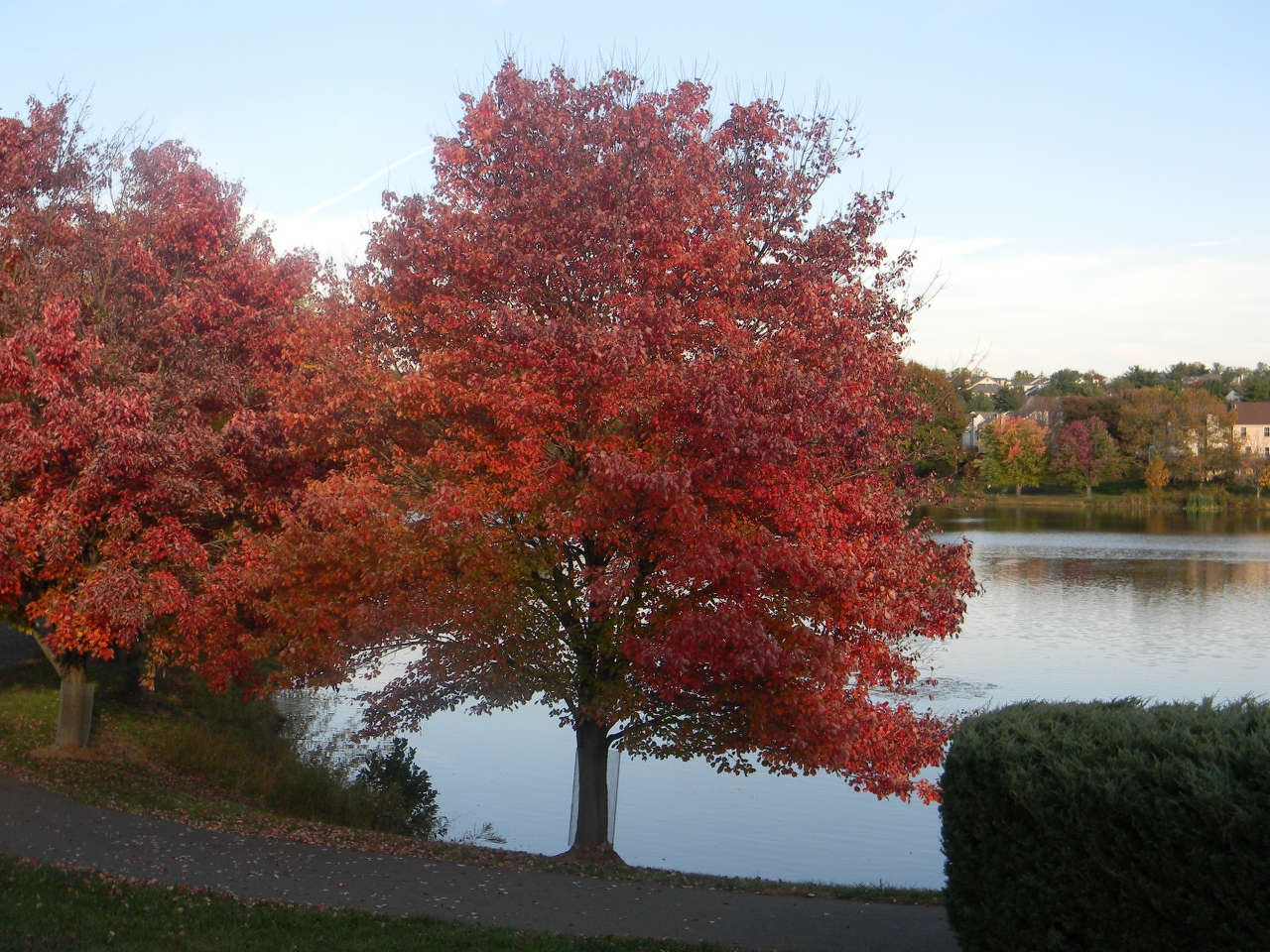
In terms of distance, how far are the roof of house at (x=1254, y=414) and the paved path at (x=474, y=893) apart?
144203 millimetres

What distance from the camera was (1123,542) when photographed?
6450cm

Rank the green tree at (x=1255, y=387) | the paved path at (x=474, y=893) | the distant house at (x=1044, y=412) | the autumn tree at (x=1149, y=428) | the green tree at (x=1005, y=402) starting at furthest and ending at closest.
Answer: the green tree at (x=1255, y=387) < the green tree at (x=1005, y=402) < the distant house at (x=1044, y=412) < the autumn tree at (x=1149, y=428) < the paved path at (x=474, y=893)

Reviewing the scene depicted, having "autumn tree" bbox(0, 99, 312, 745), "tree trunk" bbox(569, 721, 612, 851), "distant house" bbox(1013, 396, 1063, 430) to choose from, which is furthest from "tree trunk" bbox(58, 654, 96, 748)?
"distant house" bbox(1013, 396, 1063, 430)

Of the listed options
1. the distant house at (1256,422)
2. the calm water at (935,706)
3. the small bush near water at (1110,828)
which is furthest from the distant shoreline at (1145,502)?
the small bush near water at (1110,828)

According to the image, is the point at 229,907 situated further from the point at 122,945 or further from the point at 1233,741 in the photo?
the point at 1233,741

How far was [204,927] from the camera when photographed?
841cm

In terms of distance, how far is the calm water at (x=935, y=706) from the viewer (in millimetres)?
16922

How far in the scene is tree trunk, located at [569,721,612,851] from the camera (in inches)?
554

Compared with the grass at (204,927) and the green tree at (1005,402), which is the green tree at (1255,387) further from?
the grass at (204,927)

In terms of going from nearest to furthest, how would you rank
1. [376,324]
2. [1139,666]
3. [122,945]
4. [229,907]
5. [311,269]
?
[122,945]
[229,907]
[376,324]
[311,269]
[1139,666]

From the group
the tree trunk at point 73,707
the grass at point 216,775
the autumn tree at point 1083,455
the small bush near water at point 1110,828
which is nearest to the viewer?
the small bush near water at point 1110,828

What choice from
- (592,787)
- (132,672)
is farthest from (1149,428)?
(592,787)

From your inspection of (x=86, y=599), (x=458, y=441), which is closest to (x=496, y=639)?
(x=458, y=441)

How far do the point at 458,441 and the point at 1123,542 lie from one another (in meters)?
59.0
